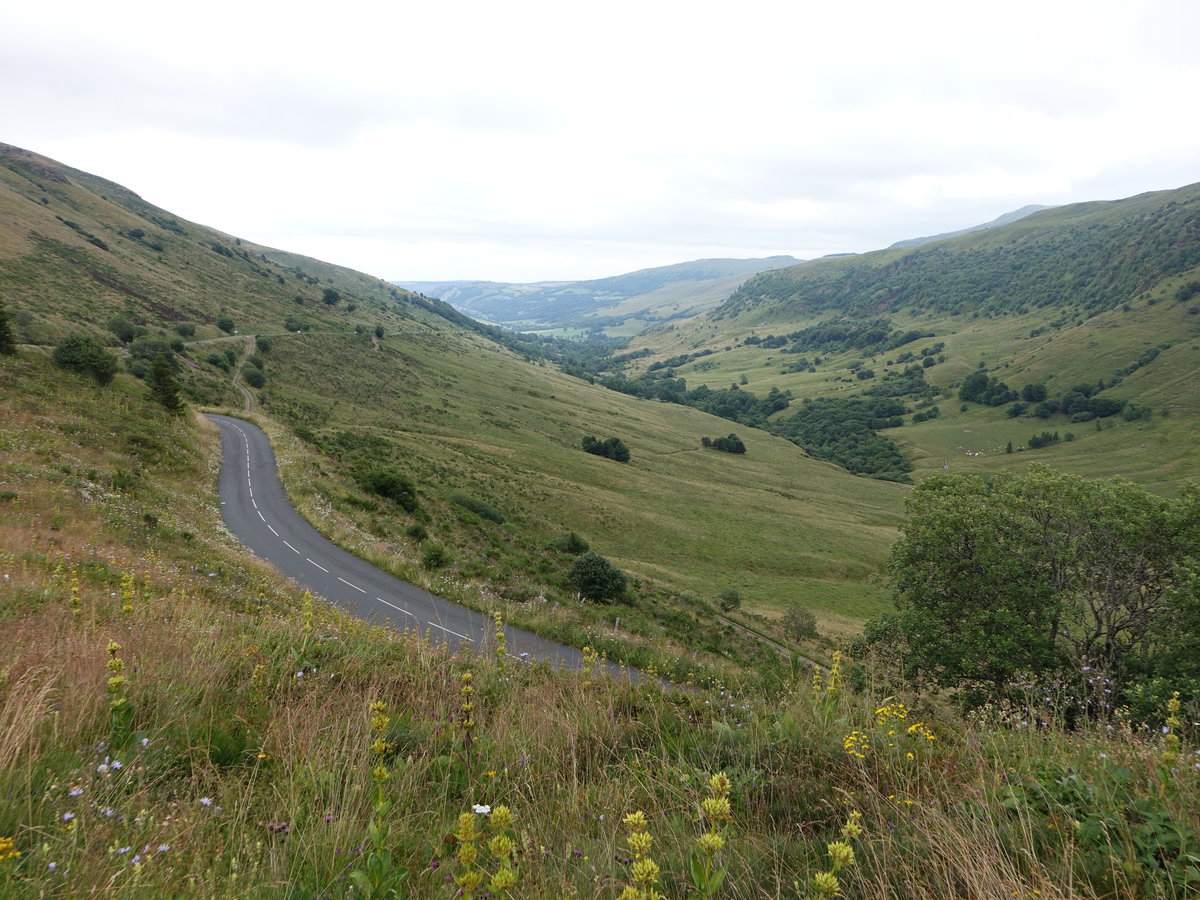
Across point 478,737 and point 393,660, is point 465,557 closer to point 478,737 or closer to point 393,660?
point 393,660

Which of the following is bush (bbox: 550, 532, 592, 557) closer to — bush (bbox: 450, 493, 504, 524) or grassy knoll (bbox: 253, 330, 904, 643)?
grassy knoll (bbox: 253, 330, 904, 643)

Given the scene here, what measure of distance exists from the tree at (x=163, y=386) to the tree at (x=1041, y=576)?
43.1m

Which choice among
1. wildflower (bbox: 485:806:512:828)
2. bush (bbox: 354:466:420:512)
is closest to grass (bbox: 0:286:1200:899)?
wildflower (bbox: 485:806:512:828)

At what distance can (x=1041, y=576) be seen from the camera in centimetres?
2108

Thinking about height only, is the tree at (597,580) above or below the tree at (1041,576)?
below

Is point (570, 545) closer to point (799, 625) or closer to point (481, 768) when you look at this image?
point (799, 625)

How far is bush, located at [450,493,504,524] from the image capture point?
4144cm

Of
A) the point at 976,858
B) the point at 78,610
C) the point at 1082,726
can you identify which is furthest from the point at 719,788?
the point at 78,610

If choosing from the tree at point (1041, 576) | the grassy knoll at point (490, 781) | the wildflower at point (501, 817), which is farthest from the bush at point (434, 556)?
the wildflower at point (501, 817)

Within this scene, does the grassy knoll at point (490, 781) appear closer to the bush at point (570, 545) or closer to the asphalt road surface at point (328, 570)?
the asphalt road surface at point (328, 570)

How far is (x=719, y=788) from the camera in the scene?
2406mm

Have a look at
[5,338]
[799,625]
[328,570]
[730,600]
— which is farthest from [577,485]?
[5,338]

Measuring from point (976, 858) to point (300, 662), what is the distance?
5.25 m

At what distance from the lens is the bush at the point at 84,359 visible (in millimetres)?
34206
